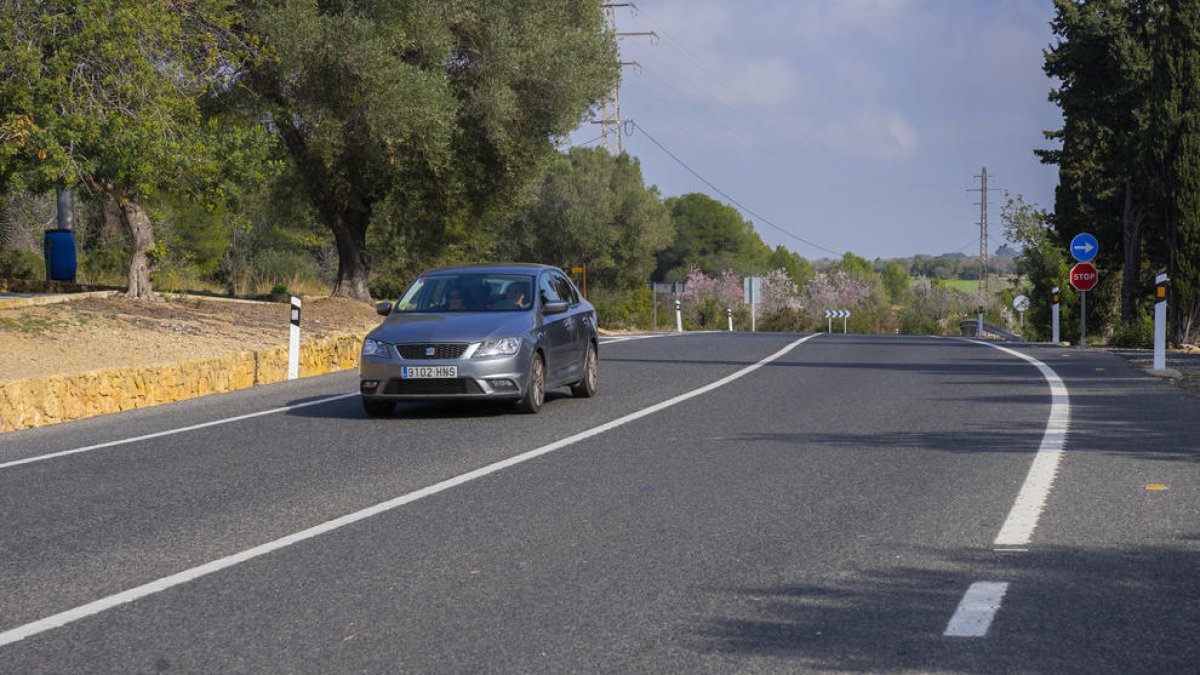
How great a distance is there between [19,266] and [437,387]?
19407 mm

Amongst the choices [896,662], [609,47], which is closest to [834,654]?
[896,662]

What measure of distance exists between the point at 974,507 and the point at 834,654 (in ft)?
10.5

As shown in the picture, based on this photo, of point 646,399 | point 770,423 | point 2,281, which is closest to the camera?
point 770,423

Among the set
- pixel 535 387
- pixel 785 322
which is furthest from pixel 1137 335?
pixel 785 322

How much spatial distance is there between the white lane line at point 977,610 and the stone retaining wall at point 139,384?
1067cm

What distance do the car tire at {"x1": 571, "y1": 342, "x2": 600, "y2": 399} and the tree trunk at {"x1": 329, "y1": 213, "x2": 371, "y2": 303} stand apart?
1576cm

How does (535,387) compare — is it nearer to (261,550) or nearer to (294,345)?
(294,345)

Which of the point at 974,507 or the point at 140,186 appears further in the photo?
the point at 140,186

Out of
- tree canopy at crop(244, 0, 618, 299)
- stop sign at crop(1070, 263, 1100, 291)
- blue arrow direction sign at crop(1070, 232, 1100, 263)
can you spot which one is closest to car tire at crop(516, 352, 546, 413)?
tree canopy at crop(244, 0, 618, 299)

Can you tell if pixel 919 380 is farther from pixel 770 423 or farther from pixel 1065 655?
pixel 1065 655

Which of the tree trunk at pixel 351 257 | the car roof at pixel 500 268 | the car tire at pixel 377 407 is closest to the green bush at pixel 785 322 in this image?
the tree trunk at pixel 351 257

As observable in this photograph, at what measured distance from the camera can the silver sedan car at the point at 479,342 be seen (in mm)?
12750

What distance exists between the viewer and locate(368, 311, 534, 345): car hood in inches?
509

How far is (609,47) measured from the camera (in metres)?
30.5
